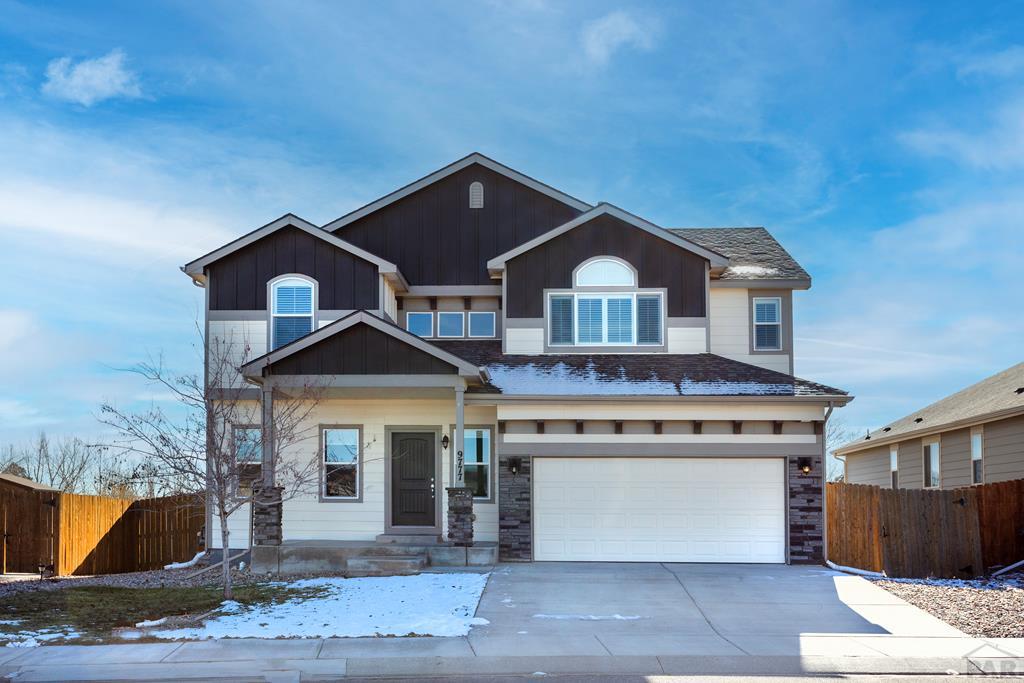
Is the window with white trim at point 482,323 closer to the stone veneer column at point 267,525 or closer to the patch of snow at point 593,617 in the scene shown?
the stone veneer column at point 267,525

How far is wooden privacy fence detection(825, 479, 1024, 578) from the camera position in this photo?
17.4m

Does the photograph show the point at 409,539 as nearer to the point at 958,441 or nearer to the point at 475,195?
the point at 475,195

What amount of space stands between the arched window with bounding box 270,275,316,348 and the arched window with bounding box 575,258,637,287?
5.62 meters

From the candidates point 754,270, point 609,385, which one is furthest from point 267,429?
point 754,270

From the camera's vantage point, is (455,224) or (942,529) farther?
(455,224)

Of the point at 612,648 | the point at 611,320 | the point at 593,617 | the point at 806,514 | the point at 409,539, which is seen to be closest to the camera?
the point at 612,648

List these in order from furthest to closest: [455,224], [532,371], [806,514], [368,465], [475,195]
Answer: [475,195] → [455,224] → [368,465] → [532,371] → [806,514]

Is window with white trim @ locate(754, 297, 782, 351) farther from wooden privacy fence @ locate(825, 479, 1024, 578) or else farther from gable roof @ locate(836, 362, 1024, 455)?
gable roof @ locate(836, 362, 1024, 455)

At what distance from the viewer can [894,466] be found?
2986cm

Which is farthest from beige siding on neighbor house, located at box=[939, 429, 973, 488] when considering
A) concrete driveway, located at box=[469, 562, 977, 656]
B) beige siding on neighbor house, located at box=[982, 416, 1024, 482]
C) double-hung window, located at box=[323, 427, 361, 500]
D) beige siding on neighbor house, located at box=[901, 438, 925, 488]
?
double-hung window, located at box=[323, 427, 361, 500]

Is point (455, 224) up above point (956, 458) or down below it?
above

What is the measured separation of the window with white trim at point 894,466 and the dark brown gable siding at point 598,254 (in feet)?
42.2

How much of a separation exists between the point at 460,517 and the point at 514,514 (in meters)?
1.20

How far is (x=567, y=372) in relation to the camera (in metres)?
19.4
